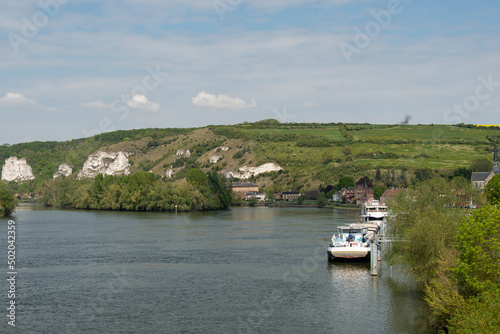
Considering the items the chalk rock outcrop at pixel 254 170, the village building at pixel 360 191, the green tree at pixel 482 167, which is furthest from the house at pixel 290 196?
the green tree at pixel 482 167

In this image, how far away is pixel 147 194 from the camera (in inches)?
4213

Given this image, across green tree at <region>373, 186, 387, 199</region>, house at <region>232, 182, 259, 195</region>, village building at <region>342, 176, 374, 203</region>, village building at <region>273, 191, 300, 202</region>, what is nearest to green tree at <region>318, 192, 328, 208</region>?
village building at <region>342, 176, 374, 203</region>

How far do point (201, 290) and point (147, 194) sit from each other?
77584mm

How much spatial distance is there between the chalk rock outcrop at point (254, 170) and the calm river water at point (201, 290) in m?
128

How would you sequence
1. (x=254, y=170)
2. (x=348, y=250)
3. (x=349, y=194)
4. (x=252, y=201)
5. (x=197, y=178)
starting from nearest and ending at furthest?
(x=348, y=250), (x=197, y=178), (x=349, y=194), (x=252, y=201), (x=254, y=170)

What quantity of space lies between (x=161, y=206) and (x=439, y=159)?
89.3m

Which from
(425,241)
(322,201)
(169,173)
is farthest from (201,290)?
(169,173)

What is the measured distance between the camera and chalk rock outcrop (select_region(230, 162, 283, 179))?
181413mm

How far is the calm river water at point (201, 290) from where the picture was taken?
977 inches

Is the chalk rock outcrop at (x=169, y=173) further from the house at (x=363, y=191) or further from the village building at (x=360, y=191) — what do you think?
the house at (x=363, y=191)

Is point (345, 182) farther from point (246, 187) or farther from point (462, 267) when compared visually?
point (462, 267)

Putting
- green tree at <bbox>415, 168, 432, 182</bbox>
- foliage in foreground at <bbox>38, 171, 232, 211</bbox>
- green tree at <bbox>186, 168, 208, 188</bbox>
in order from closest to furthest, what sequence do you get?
foliage in foreground at <bbox>38, 171, 232, 211</bbox> → green tree at <bbox>186, 168, 208, 188</bbox> → green tree at <bbox>415, 168, 432, 182</bbox>

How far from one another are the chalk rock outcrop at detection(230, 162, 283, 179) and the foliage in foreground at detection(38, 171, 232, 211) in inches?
2131

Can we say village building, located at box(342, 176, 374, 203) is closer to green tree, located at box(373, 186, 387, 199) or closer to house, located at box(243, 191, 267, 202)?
green tree, located at box(373, 186, 387, 199)
